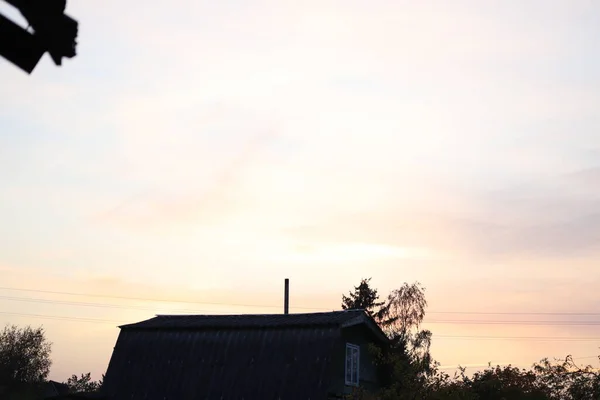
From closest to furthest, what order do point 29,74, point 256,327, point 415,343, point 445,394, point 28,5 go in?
point 28,5 < point 29,74 < point 445,394 < point 256,327 < point 415,343

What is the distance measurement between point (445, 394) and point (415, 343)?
95.6 ft

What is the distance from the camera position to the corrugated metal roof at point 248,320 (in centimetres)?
2994

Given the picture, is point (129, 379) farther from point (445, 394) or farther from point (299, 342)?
point (445, 394)

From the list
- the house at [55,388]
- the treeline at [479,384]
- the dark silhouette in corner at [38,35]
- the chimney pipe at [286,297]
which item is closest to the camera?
the dark silhouette in corner at [38,35]

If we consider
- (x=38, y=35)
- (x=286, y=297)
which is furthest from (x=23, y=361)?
(x=38, y=35)

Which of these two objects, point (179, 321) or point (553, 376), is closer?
point (553, 376)

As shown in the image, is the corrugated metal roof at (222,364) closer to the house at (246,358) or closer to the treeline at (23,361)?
the house at (246,358)

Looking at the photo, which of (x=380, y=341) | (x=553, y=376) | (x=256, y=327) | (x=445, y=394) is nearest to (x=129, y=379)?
(x=256, y=327)

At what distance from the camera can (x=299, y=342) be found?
29531 millimetres

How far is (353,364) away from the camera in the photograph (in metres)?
30.2

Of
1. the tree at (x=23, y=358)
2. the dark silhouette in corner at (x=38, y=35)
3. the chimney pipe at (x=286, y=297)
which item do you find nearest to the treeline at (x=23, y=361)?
the tree at (x=23, y=358)

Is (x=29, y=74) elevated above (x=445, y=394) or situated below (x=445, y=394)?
below

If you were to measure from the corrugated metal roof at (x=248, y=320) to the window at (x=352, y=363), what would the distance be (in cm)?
133

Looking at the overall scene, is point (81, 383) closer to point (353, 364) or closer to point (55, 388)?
point (55, 388)
